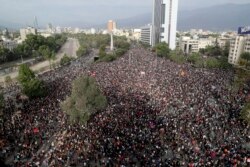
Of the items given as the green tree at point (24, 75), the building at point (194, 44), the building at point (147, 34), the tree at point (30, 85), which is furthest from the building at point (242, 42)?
the building at point (147, 34)

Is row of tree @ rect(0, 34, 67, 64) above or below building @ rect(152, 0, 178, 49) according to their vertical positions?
below

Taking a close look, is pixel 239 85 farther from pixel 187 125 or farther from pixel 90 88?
pixel 90 88

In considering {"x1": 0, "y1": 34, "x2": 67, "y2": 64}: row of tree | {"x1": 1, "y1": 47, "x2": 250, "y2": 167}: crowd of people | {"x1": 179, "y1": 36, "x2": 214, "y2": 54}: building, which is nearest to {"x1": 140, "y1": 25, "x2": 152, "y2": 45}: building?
{"x1": 179, "y1": 36, "x2": 214, "y2": 54}: building

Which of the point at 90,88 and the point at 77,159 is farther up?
the point at 90,88

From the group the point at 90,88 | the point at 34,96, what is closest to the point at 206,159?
the point at 90,88

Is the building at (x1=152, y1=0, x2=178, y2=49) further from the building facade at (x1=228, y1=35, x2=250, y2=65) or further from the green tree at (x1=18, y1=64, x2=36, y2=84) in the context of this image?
the green tree at (x1=18, y1=64, x2=36, y2=84)

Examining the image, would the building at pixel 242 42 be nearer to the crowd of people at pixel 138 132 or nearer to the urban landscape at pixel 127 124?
the urban landscape at pixel 127 124
